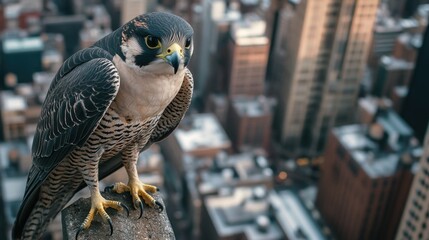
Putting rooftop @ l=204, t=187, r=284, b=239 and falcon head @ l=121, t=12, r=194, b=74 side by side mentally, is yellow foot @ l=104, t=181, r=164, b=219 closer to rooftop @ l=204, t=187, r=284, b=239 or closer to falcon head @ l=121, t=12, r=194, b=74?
falcon head @ l=121, t=12, r=194, b=74

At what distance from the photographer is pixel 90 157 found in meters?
10.8

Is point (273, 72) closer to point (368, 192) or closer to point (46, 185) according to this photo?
point (368, 192)

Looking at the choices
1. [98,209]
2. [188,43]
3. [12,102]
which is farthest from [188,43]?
[12,102]

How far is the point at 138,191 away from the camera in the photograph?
11938mm

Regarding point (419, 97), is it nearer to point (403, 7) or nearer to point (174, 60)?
point (403, 7)

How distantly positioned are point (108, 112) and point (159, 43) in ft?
5.25

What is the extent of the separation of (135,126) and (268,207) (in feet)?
151

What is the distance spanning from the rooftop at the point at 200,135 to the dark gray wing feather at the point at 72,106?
54.9m

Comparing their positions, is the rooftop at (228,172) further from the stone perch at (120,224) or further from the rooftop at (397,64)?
the stone perch at (120,224)

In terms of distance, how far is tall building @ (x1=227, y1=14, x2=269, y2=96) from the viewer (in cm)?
7850

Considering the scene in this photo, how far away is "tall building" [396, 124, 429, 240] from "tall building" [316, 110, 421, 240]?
8921 mm

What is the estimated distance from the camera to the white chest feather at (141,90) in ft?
31.7

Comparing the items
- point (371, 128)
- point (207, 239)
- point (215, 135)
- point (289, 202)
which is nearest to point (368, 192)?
point (371, 128)

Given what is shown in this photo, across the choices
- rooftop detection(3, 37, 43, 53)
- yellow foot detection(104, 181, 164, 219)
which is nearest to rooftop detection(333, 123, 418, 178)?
rooftop detection(3, 37, 43, 53)
